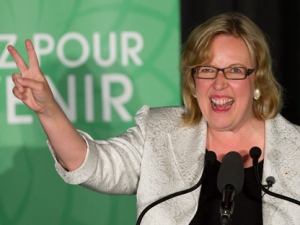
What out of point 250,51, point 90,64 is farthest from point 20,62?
point 90,64

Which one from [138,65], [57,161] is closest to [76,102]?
[138,65]

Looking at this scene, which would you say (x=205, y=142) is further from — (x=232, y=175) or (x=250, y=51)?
(x=232, y=175)

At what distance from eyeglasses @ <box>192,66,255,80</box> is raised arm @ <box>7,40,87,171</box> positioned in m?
0.40

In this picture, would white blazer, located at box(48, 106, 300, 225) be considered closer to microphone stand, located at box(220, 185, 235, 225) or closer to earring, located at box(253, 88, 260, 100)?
earring, located at box(253, 88, 260, 100)

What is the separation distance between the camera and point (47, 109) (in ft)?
7.05

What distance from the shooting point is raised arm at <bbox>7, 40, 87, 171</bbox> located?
2086 millimetres

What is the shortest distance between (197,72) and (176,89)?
0.69 metres

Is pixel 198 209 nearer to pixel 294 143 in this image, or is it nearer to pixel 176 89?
pixel 294 143

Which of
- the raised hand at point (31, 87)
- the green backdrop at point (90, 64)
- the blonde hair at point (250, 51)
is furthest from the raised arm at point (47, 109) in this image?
the green backdrop at point (90, 64)

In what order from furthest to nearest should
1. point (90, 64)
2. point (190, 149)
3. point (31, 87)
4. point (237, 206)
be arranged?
point (90, 64) < point (190, 149) < point (237, 206) < point (31, 87)

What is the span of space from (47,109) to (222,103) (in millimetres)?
503

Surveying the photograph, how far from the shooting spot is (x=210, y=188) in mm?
2361

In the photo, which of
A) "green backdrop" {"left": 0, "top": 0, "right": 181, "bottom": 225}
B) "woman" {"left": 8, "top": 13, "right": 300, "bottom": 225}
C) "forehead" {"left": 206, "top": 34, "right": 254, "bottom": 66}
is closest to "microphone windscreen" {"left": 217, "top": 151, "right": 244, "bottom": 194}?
"woman" {"left": 8, "top": 13, "right": 300, "bottom": 225}

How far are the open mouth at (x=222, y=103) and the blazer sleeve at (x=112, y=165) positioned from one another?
0.22 m
